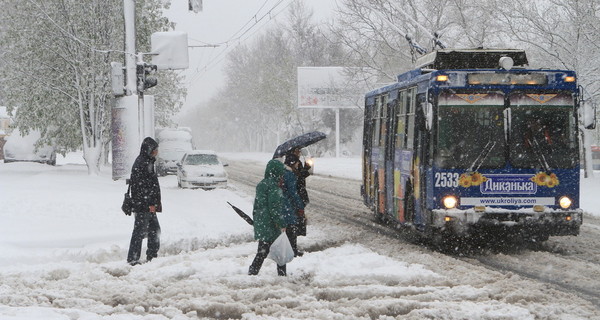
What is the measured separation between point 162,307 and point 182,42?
13331 mm

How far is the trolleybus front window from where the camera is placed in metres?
12.3

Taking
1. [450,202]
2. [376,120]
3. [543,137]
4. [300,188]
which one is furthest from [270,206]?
[376,120]

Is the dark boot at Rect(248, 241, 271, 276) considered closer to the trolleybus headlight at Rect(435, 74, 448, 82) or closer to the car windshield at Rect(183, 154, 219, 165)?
the trolleybus headlight at Rect(435, 74, 448, 82)

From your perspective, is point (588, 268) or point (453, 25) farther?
point (453, 25)

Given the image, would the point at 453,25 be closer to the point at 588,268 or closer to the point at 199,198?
the point at 199,198

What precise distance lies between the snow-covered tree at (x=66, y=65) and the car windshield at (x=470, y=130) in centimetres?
1851

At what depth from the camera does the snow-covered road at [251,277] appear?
26.7 feet

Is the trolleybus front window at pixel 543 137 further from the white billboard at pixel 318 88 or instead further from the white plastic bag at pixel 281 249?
the white billboard at pixel 318 88

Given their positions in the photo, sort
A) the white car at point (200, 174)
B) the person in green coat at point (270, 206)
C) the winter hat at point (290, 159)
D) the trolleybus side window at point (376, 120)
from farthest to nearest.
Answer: the white car at point (200, 174), the trolleybus side window at point (376, 120), the winter hat at point (290, 159), the person in green coat at point (270, 206)

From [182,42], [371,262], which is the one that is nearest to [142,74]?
[182,42]

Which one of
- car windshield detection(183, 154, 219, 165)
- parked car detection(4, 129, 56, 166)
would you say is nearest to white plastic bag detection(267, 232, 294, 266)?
car windshield detection(183, 154, 219, 165)

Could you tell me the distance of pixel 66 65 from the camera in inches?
1229

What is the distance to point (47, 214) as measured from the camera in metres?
15.6

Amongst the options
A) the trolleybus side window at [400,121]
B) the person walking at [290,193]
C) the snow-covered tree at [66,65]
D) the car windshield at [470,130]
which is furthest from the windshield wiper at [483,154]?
the snow-covered tree at [66,65]
